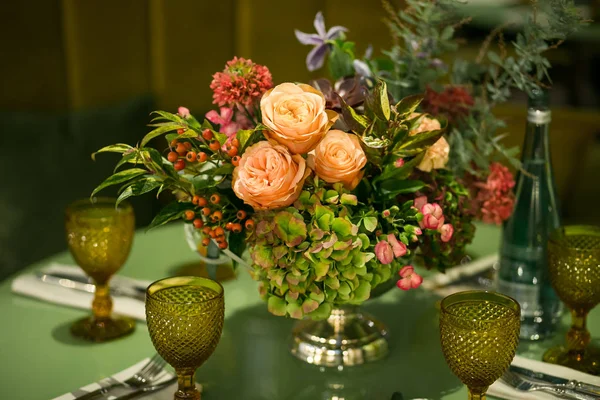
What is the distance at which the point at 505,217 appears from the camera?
1155 millimetres

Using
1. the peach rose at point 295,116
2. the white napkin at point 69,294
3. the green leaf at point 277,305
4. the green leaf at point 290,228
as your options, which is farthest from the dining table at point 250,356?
the peach rose at point 295,116

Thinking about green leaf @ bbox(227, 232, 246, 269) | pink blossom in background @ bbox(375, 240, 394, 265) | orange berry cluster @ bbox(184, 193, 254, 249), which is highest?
orange berry cluster @ bbox(184, 193, 254, 249)

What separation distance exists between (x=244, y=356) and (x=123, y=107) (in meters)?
1.44

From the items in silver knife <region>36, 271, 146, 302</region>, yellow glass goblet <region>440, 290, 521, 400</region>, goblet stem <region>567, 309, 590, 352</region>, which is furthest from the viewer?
silver knife <region>36, 271, 146, 302</region>

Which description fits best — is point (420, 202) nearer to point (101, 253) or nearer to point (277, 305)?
point (277, 305)

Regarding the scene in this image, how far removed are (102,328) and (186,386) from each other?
29 cm

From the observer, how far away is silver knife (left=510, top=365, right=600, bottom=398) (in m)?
0.97

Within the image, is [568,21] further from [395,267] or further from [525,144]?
[395,267]

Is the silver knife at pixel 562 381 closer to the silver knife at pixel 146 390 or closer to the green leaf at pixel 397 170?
the green leaf at pixel 397 170

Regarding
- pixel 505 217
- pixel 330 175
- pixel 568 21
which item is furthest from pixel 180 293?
pixel 568 21

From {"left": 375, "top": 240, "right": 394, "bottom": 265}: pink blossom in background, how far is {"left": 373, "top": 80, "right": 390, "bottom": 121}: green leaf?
156mm

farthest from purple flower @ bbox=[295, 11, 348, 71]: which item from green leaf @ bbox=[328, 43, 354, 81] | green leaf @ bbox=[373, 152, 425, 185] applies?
green leaf @ bbox=[373, 152, 425, 185]

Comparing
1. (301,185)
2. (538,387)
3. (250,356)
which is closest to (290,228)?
(301,185)

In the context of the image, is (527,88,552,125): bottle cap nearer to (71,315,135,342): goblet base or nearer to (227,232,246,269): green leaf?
(227,232,246,269): green leaf
